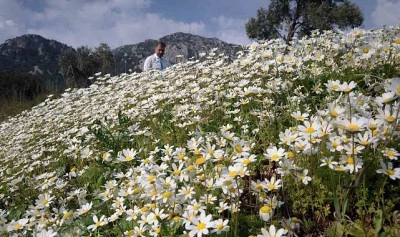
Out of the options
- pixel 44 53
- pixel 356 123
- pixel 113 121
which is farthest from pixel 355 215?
pixel 44 53

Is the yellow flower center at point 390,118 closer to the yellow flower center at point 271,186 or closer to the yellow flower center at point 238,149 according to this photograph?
the yellow flower center at point 271,186

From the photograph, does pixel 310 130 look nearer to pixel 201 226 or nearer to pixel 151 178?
pixel 201 226

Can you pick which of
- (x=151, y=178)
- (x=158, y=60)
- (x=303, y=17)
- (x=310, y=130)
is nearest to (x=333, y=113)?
(x=310, y=130)

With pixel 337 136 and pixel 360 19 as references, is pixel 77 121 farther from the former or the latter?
pixel 360 19

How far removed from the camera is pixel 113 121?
5016 mm

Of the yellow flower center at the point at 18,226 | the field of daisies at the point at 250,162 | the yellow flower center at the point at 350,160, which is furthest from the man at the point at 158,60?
the yellow flower center at the point at 350,160

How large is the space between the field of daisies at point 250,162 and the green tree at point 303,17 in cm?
1745

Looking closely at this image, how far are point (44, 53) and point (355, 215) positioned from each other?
111 metres

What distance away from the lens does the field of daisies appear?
1847 mm

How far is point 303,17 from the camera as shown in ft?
71.9

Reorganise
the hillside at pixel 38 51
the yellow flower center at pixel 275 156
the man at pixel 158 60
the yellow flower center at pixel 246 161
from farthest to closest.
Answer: the hillside at pixel 38 51 < the man at pixel 158 60 < the yellow flower center at pixel 275 156 < the yellow flower center at pixel 246 161

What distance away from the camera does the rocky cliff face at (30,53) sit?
8737cm

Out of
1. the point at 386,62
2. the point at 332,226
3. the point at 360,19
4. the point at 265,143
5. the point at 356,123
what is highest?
the point at 360,19

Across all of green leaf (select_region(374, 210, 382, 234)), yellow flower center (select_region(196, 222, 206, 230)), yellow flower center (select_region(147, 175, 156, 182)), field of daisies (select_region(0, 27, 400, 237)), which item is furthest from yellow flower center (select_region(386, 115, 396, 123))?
yellow flower center (select_region(147, 175, 156, 182))
